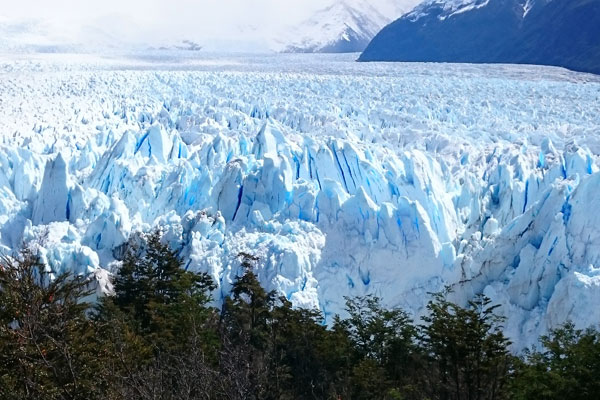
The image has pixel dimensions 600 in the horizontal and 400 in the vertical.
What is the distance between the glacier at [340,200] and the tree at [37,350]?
600cm

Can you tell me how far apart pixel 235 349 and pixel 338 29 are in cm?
6610

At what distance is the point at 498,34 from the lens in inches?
1970

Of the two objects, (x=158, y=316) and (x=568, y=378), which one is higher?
(x=568, y=378)

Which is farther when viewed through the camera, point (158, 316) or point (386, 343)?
point (386, 343)

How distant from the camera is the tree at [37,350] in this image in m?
5.36

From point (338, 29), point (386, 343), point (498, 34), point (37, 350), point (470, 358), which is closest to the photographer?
point (37, 350)

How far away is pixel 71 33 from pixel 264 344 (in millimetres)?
59442

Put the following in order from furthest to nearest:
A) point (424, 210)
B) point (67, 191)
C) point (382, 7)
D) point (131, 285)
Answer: point (382, 7), point (67, 191), point (424, 210), point (131, 285)

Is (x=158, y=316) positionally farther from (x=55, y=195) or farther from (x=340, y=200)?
(x=55, y=195)

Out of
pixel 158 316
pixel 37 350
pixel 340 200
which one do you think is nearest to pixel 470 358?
pixel 37 350

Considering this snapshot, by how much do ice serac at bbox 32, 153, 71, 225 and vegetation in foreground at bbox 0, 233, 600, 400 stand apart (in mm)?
2093

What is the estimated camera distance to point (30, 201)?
1497 centimetres

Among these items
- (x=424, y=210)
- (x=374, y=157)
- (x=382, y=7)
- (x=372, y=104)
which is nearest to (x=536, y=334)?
(x=424, y=210)

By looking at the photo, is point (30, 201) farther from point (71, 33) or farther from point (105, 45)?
point (71, 33)
